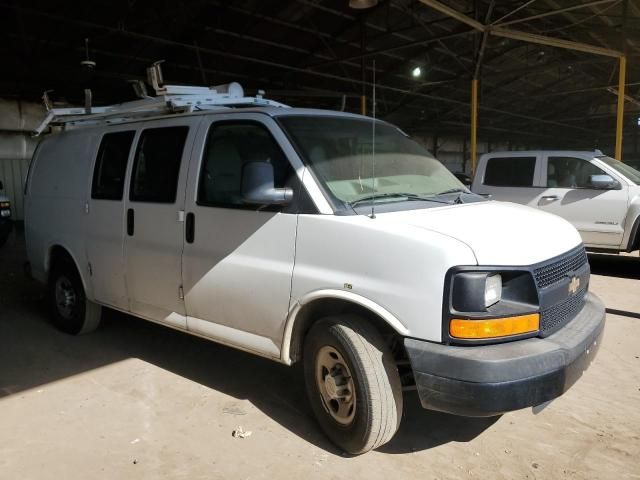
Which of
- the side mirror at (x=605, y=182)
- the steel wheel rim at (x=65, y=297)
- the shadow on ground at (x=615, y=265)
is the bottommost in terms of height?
the shadow on ground at (x=615, y=265)

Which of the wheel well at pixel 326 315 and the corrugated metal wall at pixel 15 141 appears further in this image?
the corrugated metal wall at pixel 15 141

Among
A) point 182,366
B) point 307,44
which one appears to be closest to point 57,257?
point 182,366

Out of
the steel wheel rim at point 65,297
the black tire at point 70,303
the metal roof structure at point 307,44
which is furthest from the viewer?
the metal roof structure at point 307,44

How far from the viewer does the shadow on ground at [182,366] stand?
346cm

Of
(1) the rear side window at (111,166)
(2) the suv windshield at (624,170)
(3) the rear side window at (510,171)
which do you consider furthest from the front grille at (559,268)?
(3) the rear side window at (510,171)

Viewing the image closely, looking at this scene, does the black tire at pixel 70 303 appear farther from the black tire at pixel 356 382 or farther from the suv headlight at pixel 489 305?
the suv headlight at pixel 489 305

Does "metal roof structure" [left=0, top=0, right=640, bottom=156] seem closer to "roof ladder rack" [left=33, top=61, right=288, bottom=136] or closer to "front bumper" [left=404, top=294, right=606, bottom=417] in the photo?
"roof ladder rack" [left=33, top=61, right=288, bottom=136]

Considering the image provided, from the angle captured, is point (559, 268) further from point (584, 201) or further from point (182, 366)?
point (584, 201)

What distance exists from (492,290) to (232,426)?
194cm

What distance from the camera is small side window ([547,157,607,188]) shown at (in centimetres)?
812

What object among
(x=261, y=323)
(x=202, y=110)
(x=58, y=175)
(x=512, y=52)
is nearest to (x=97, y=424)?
(x=261, y=323)

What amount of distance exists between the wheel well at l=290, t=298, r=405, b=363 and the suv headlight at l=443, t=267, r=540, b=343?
40cm

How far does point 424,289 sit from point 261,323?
1.20m

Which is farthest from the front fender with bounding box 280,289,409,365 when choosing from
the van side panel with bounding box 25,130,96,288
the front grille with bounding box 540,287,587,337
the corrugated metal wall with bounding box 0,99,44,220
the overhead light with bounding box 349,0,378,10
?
the corrugated metal wall with bounding box 0,99,44,220
